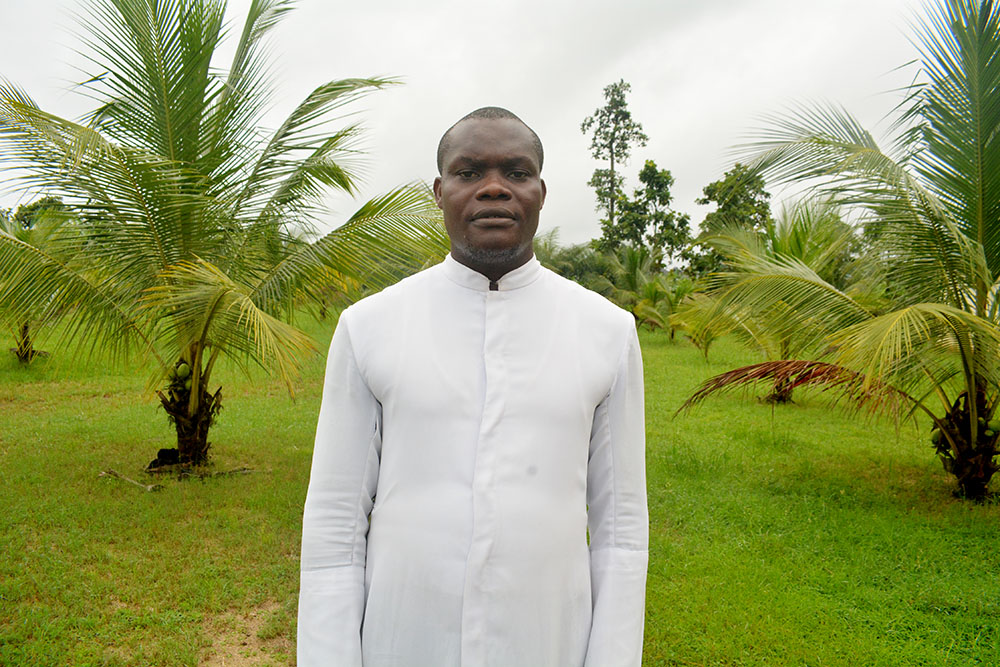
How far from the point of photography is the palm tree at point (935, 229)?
5.65 metres

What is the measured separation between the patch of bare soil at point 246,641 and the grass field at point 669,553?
0.04ft

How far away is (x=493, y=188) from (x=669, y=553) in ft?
13.7

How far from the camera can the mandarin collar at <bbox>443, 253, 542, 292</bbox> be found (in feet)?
5.11

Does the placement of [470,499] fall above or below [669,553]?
above

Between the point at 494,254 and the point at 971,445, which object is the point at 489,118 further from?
the point at 971,445

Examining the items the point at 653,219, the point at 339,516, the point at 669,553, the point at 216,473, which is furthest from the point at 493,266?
the point at 653,219

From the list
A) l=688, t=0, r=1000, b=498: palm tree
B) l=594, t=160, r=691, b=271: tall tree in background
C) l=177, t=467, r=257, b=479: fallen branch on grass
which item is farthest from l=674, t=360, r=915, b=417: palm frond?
l=594, t=160, r=691, b=271: tall tree in background

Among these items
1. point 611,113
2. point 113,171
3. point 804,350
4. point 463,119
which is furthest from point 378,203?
point 611,113

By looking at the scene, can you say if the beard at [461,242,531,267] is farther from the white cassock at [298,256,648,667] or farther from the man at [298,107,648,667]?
the white cassock at [298,256,648,667]

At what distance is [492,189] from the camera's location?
1.41 m

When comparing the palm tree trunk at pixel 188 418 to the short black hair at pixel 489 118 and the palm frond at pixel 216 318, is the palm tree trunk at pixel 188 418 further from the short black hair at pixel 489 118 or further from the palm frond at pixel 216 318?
the short black hair at pixel 489 118

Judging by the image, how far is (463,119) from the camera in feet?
5.00

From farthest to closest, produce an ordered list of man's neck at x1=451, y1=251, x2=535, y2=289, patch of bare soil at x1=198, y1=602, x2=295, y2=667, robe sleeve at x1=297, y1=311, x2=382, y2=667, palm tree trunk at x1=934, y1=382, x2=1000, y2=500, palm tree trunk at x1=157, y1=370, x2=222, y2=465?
palm tree trunk at x1=157, y1=370, x2=222, y2=465
palm tree trunk at x1=934, y1=382, x2=1000, y2=500
patch of bare soil at x1=198, y1=602, x2=295, y2=667
man's neck at x1=451, y1=251, x2=535, y2=289
robe sleeve at x1=297, y1=311, x2=382, y2=667

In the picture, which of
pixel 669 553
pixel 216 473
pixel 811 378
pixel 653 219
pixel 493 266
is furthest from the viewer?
pixel 653 219
